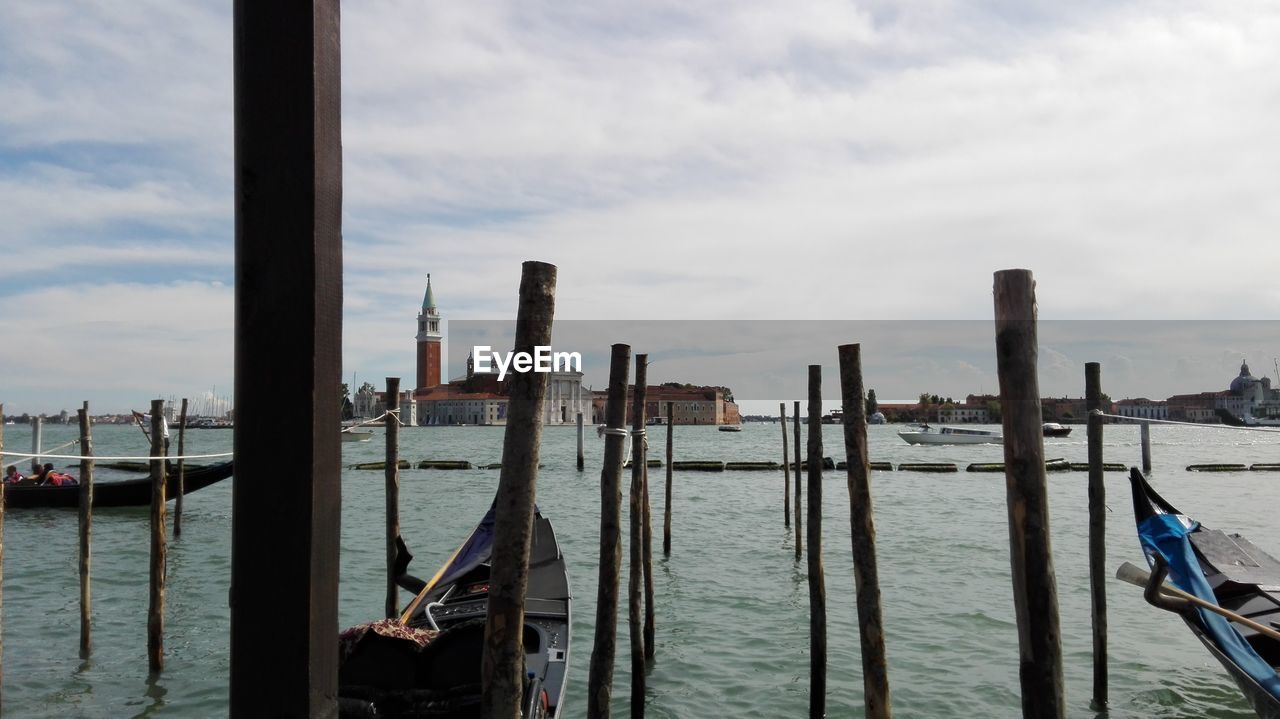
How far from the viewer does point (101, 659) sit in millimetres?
5426

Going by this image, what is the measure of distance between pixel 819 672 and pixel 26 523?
1237 centimetres

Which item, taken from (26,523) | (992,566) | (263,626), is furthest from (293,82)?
(26,523)

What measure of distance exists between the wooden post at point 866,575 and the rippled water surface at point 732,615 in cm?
145

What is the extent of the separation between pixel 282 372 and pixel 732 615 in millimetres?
5993

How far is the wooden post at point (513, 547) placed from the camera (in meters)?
2.31

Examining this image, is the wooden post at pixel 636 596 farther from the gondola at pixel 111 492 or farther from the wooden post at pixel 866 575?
the gondola at pixel 111 492

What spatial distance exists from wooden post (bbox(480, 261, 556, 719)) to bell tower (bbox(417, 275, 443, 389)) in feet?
311

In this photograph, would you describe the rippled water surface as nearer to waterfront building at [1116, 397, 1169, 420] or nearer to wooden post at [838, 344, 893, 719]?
wooden post at [838, 344, 893, 719]

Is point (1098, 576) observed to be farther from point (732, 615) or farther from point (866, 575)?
point (732, 615)

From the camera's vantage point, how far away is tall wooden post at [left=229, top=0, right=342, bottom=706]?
1.18m

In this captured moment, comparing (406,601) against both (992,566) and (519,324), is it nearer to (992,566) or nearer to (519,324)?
(519,324)

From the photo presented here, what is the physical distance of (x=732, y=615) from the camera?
6.71m

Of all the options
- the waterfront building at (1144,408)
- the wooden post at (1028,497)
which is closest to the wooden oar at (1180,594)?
the wooden post at (1028,497)

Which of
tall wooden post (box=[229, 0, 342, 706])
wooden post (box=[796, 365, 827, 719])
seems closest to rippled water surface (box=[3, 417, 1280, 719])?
tall wooden post (box=[229, 0, 342, 706])
